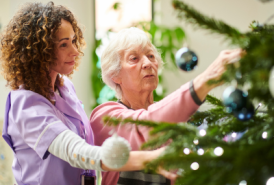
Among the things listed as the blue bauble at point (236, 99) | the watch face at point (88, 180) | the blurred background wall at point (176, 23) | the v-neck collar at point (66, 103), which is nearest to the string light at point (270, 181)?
the blue bauble at point (236, 99)

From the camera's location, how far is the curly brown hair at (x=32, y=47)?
0.93m

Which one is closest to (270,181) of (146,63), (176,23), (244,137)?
(244,137)

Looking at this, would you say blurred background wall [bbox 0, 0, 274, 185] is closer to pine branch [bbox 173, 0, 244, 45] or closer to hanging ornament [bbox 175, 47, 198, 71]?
hanging ornament [bbox 175, 47, 198, 71]

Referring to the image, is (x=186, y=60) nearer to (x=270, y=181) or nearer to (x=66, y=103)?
(x=270, y=181)

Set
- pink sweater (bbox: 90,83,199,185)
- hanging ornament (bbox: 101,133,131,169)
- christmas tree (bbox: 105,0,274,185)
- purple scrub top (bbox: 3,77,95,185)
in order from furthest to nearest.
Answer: purple scrub top (bbox: 3,77,95,185) < pink sweater (bbox: 90,83,199,185) < hanging ornament (bbox: 101,133,131,169) < christmas tree (bbox: 105,0,274,185)

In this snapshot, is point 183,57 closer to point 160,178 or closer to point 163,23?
point 160,178

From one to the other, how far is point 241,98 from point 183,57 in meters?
0.18

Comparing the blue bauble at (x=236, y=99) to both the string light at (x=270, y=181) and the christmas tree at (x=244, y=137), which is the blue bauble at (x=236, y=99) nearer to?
the christmas tree at (x=244, y=137)

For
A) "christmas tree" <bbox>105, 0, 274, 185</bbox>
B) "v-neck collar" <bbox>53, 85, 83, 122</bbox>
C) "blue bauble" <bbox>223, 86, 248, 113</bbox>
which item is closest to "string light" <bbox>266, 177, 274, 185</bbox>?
"christmas tree" <bbox>105, 0, 274, 185</bbox>

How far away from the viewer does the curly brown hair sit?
93 centimetres

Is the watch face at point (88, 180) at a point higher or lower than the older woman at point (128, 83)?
lower

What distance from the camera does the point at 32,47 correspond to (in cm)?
93

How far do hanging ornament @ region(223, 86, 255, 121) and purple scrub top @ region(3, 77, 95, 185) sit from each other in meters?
0.54

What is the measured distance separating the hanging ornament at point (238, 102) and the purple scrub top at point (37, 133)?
1.76ft
